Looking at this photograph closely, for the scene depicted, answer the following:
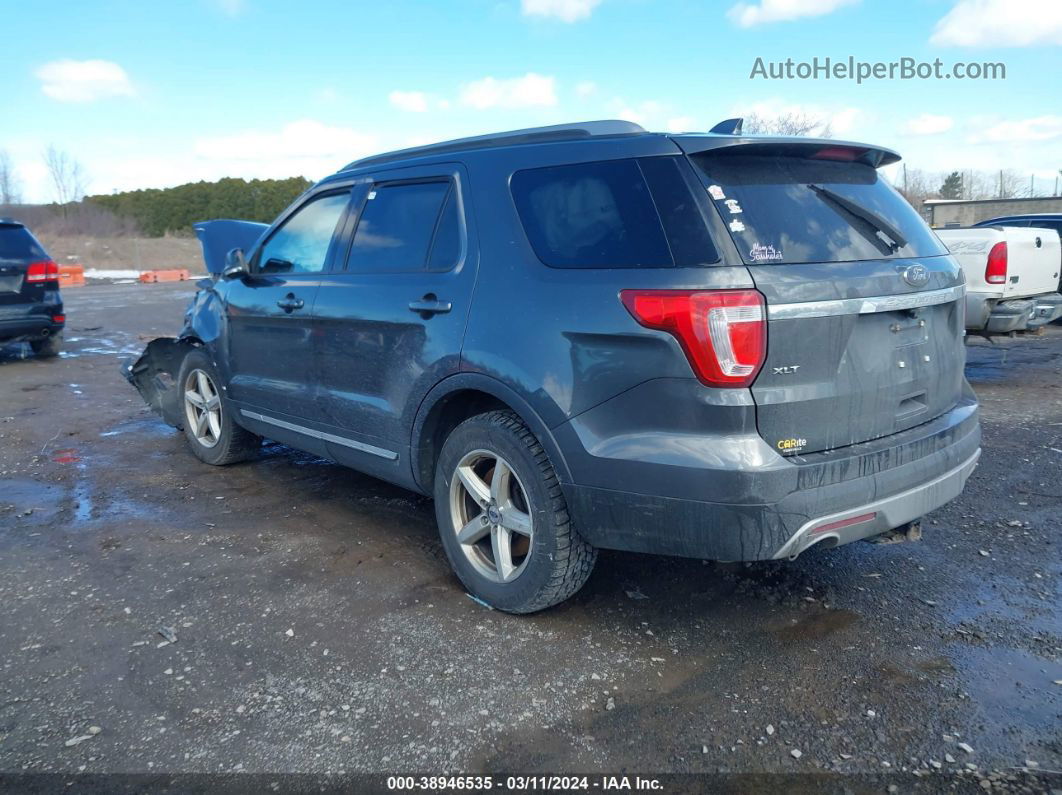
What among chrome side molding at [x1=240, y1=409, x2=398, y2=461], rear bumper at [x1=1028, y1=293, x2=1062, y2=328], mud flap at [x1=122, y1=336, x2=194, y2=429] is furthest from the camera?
rear bumper at [x1=1028, y1=293, x2=1062, y2=328]

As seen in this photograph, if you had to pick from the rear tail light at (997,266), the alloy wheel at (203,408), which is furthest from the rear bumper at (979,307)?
the alloy wheel at (203,408)

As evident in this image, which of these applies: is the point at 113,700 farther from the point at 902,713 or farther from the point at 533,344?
the point at 902,713

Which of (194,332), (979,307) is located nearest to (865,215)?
(194,332)

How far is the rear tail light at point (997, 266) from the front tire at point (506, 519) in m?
6.43

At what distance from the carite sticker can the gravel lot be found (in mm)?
1477

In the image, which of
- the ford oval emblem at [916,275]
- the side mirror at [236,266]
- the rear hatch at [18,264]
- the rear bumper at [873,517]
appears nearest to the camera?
the rear bumper at [873,517]

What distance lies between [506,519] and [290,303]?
1973mm

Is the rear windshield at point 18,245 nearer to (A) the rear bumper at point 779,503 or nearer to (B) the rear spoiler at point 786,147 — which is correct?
(A) the rear bumper at point 779,503

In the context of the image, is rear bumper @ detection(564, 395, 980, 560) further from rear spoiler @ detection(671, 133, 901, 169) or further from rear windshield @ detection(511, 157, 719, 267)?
rear spoiler @ detection(671, 133, 901, 169)

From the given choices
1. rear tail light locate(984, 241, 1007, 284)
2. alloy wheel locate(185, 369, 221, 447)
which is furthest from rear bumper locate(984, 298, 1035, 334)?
alloy wheel locate(185, 369, 221, 447)

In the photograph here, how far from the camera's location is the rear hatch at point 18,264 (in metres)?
10.1

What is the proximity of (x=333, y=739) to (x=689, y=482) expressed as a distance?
143cm

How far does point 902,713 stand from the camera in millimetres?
2824

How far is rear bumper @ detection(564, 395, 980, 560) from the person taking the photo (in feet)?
9.25
